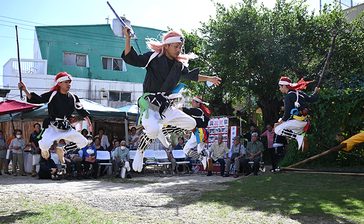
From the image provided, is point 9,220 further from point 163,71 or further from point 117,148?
point 117,148

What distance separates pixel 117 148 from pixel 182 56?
764cm

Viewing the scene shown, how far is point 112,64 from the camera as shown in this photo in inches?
1027

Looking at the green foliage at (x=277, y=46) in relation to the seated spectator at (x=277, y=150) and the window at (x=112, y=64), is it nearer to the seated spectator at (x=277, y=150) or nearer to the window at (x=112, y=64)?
the seated spectator at (x=277, y=150)

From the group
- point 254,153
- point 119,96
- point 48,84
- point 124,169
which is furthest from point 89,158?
point 119,96

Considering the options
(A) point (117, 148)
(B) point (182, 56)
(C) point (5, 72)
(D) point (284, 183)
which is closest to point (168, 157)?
(A) point (117, 148)

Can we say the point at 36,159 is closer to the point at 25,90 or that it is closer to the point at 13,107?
the point at 13,107

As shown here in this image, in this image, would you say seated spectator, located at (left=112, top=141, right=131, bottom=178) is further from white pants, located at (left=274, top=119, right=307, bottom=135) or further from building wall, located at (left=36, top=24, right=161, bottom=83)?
building wall, located at (left=36, top=24, right=161, bottom=83)

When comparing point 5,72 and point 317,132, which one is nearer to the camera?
point 317,132

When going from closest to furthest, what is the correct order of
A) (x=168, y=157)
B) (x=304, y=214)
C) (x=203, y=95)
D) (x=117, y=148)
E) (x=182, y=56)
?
(x=304, y=214) → (x=182, y=56) → (x=117, y=148) → (x=168, y=157) → (x=203, y=95)

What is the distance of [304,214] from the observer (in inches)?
221

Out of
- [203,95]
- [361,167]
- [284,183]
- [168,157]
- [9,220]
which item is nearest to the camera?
[9,220]

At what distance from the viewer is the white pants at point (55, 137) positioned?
6621 mm

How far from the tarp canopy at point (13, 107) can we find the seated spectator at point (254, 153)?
22.7 ft

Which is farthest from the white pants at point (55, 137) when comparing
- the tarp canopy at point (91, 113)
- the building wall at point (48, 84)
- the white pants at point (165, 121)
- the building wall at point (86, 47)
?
the building wall at point (86, 47)
